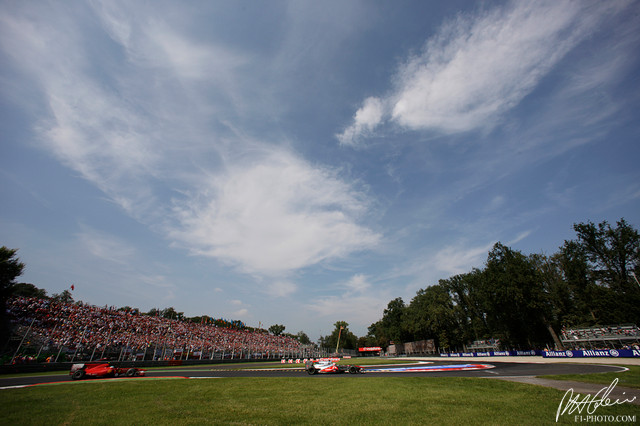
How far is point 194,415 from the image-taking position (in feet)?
32.6

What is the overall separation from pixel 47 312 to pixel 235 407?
45313mm

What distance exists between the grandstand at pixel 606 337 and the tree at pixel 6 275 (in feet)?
262

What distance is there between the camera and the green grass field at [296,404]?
30.1 ft

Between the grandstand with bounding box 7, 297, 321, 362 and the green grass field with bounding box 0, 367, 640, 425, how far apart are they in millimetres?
22265

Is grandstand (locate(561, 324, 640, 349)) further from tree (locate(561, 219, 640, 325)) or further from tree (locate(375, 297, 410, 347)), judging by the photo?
tree (locate(375, 297, 410, 347))

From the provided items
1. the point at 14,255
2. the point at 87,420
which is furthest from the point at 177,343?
the point at 87,420

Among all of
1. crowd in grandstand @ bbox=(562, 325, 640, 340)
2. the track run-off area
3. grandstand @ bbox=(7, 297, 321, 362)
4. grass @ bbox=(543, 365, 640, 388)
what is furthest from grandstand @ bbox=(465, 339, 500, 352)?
grandstand @ bbox=(7, 297, 321, 362)

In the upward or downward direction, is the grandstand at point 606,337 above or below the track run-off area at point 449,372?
above

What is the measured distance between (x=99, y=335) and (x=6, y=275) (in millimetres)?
16589

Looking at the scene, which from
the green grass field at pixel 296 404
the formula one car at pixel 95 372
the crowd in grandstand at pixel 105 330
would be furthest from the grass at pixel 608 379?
the crowd in grandstand at pixel 105 330

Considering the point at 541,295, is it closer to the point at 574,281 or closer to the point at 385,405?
the point at 574,281

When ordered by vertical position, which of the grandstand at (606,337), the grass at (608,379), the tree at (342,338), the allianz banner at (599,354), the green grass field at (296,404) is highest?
the tree at (342,338)

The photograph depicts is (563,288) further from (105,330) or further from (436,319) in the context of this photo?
(105,330)
